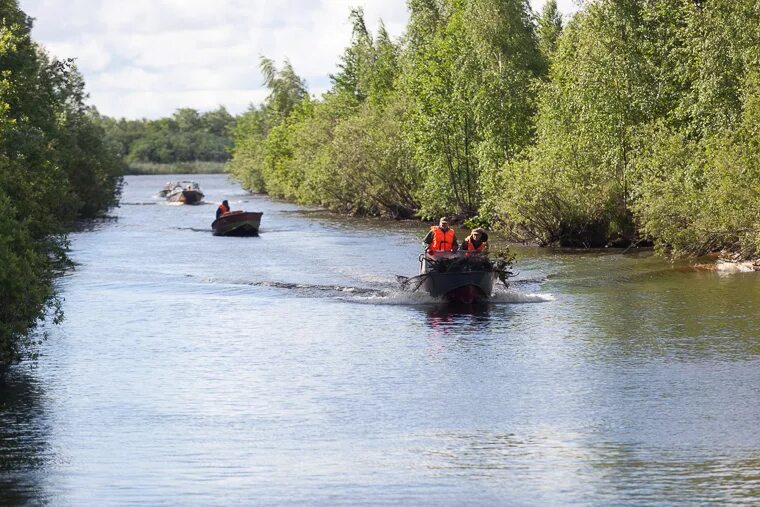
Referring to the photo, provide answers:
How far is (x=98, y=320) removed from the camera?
98.9 ft

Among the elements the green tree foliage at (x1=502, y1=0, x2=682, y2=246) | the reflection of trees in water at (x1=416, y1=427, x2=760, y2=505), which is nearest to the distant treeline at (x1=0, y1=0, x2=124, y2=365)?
the reflection of trees in water at (x1=416, y1=427, x2=760, y2=505)

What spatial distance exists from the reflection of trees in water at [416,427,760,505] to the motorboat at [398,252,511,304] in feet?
45.5

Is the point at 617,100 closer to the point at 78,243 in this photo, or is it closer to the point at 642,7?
the point at 642,7

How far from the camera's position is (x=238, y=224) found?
60.1 metres

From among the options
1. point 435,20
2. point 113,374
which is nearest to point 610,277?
point 113,374

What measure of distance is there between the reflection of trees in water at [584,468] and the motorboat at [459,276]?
13868 millimetres

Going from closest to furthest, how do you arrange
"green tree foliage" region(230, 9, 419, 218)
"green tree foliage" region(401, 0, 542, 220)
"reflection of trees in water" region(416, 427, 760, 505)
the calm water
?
"reflection of trees in water" region(416, 427, 760, 505), the calm water, "green tree foliage" region(401, 0, 542, 220), "green tree foliage" region(230, 9, 419, 218)

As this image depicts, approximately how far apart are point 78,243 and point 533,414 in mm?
39951

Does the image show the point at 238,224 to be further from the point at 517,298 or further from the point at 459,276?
the point at 459,276

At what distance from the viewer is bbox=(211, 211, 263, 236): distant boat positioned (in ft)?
197

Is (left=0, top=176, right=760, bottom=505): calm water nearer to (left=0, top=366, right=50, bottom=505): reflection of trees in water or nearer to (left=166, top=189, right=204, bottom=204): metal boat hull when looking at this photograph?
(left=0, top=366, right=50, bottom=505): reflection of trees in water

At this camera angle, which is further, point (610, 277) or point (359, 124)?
point (359, 124)

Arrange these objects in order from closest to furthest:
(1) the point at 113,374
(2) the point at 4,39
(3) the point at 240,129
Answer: (1) the point at 113,374
(2) the point at 4,39
(3) the point at 240,129

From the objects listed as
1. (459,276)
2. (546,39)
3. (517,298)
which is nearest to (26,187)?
(459,276)
